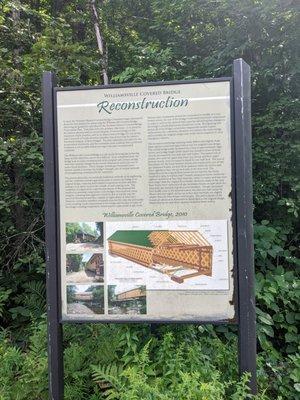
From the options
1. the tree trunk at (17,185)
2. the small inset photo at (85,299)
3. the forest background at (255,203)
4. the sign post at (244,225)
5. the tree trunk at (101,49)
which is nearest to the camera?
the sign post at (244,225)

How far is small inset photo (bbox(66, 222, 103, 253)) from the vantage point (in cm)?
305

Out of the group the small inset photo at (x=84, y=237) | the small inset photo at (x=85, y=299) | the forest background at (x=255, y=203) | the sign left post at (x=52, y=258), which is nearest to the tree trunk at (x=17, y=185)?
the forest background at (x=255, y=203)

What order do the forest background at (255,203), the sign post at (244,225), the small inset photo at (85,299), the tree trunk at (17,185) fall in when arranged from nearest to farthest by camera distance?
the sign post at (244,225)
the small inset photo at (85,299)
the forest background at (255,203)
the tree trunk at (17,185)

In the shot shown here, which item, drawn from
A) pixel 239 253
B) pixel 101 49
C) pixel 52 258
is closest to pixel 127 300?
pixel 52 258

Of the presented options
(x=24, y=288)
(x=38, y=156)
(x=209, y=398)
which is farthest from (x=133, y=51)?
(x=209, y=398)

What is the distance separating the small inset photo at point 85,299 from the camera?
3020mm

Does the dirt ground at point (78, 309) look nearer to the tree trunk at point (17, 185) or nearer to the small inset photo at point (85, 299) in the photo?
the small inset photo at point (85, 299)

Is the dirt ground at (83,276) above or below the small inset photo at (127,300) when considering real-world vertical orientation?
above

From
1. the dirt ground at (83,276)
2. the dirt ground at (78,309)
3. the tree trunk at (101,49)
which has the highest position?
the tree trunk at (101,49)

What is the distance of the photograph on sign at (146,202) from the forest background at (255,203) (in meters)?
0.42

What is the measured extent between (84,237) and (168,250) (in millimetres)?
594

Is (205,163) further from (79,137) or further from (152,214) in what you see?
(79,137)

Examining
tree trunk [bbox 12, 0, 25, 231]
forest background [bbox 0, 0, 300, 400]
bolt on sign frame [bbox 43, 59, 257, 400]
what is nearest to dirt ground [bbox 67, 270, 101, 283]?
bolt on sign frame [bbox 43, 59, 257, 400]

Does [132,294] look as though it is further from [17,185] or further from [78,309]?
[17,185]
